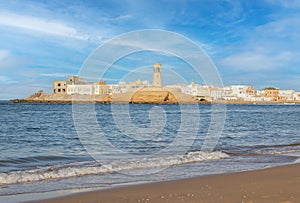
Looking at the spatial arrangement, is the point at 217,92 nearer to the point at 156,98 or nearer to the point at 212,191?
the point at 156,98

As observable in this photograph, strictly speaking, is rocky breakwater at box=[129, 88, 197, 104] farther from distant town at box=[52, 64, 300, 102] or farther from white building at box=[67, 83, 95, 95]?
white building at box=[67, 83, 95, 95]

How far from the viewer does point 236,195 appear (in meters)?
6.56

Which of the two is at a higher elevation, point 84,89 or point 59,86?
point 59,86

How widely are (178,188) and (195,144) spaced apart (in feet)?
34.3

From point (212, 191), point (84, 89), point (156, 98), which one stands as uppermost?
point (84, 89)

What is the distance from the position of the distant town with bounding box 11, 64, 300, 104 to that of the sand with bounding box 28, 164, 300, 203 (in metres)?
66.4

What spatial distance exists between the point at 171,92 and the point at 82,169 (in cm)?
9895

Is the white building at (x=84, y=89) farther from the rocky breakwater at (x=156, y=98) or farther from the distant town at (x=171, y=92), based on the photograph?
the rocky breakwater at (x=156, y=98)

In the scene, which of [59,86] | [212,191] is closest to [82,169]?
[212,191]

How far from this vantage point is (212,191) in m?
6.98

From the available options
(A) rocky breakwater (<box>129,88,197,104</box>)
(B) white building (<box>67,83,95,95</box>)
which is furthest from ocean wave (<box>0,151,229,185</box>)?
(A) rocky breakwater (<box>129,88,197,104</box>)

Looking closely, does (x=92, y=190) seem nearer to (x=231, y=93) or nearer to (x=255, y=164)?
(x=255, y=164)

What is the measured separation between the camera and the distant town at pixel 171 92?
9539cm

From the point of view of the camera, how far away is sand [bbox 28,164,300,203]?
6297 mm
